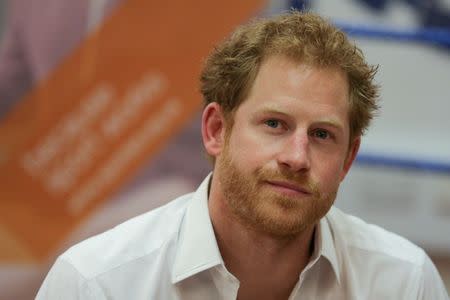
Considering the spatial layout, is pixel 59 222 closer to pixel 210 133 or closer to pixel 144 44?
pixel 144 44

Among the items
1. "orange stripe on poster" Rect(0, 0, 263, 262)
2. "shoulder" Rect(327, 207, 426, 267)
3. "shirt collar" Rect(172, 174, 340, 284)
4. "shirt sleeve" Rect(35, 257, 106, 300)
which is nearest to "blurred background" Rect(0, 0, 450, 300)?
"orange stripe on poster" Rect(0, 0, 263, 262)

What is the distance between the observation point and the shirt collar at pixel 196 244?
1.56 m

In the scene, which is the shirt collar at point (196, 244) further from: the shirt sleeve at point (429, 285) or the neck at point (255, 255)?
the shirt sleeve at point (429, 285)

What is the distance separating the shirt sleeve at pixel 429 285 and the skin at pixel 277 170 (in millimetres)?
253

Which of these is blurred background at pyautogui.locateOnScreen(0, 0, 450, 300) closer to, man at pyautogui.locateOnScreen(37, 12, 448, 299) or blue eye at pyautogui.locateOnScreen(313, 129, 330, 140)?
man at pyautogui.locateOnScreen(37, 12, 448, 299)

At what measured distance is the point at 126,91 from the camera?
2.90 meters

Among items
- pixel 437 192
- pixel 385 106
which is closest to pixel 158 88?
pixel 385 106

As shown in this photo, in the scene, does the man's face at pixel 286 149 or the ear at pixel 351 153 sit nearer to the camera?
the man's face at pixel 286 149

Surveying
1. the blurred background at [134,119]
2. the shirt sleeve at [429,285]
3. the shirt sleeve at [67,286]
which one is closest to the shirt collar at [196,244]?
the shirt sleeve at [67,286]

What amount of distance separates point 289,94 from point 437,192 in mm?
1596

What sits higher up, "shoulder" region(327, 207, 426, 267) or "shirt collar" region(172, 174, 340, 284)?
"shirt collar" region(172, 174, 340, 284)

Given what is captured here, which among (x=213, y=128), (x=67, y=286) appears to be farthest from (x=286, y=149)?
(x=67, y=286)

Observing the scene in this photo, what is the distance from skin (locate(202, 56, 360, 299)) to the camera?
151cm

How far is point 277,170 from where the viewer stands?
4.91 ft
